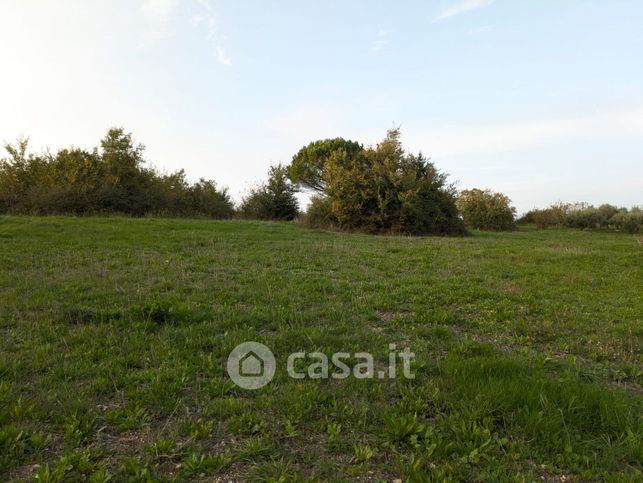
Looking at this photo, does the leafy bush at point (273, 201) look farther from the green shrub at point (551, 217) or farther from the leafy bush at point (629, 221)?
the leafy bush at point (629, 221)

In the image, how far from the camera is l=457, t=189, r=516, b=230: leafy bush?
Answer: 35375 millimetres

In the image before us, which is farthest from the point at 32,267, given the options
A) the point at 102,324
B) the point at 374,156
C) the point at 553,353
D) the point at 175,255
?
the point at 374,156

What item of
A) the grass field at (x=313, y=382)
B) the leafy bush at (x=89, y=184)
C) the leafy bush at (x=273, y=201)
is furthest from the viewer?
the leafy bush at (x=273, y=201)

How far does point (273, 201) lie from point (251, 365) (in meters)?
28.2

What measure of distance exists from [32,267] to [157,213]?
17.2m

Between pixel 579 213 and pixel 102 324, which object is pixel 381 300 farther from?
pixel 579 213

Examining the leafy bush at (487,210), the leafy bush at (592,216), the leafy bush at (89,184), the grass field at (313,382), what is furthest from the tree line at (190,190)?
the leafy bush at (592,216)

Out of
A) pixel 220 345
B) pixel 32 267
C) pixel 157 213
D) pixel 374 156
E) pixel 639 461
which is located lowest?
pixel 639 461

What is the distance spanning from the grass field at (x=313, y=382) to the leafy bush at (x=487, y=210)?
29.6 metres

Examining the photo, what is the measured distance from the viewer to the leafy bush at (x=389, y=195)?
2375cm

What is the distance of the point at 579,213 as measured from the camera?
36656 millimetres

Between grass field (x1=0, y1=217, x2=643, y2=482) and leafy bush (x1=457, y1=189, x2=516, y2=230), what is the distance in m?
29.6

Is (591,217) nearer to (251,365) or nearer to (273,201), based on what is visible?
(273,201)

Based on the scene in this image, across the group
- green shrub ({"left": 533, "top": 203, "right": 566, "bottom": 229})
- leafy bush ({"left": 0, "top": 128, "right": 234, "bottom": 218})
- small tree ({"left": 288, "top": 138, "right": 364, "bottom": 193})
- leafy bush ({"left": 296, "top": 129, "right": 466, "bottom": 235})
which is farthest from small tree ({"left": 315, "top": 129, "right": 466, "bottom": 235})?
green shrub ({"left": 533, "top": 203, "right": 566, "bottom": 229})
